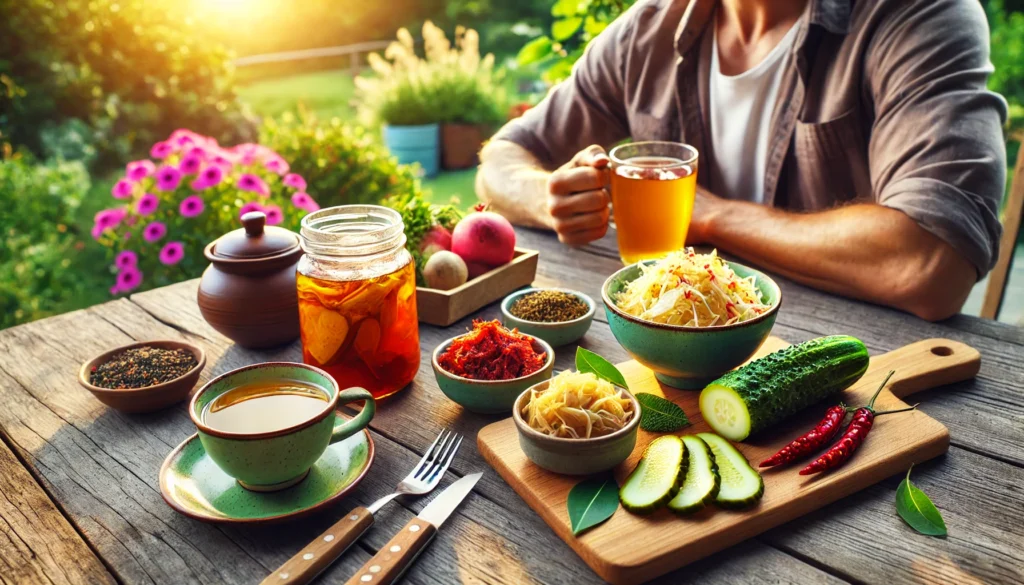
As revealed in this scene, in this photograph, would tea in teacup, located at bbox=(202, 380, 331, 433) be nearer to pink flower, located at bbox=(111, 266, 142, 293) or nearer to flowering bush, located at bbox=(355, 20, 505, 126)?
pink flower, located at bbox=(111, 266, 142, 293)

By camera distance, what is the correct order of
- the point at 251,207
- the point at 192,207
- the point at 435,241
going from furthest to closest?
the point at 192,207 → the point at 251,207 → the point at 435,241

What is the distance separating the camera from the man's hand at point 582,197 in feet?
7.61

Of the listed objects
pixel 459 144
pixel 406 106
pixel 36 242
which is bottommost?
pixel 459 144

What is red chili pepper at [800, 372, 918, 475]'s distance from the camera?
131 cm

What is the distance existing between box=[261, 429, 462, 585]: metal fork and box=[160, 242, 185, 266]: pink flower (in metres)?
2.68

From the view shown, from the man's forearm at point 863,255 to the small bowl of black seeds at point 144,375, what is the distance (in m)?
1.56

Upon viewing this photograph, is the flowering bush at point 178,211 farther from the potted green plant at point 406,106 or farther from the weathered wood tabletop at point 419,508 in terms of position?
the potted green plant at point 406,106

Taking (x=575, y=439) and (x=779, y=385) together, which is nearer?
(x=575, y=439)

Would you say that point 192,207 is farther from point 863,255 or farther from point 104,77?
point 104,77

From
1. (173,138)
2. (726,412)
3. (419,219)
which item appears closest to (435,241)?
(419,219)

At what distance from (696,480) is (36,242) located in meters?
5.24

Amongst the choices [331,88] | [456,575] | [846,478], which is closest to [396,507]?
[456,575]

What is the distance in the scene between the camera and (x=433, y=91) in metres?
7.95

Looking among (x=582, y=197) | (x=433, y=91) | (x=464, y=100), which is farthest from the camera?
(x=464, y=100)
